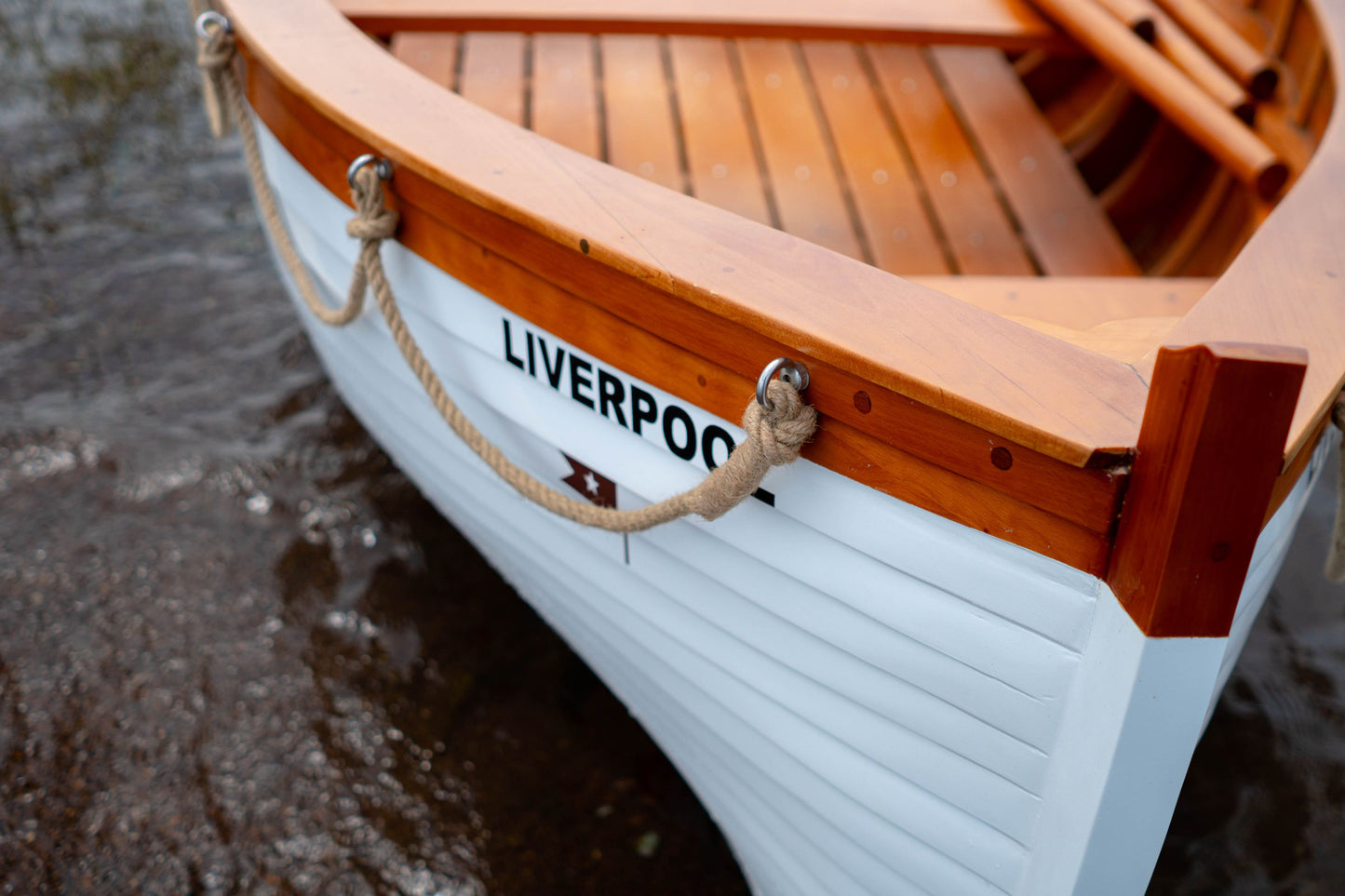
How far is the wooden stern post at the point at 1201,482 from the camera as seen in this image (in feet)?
2.35

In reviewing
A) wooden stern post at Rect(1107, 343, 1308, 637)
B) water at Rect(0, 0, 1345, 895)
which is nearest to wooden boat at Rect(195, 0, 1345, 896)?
wooden stern post at Rect(1107, 343, 1308, 637)

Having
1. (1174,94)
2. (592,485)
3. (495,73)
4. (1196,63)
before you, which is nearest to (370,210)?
(592,485)

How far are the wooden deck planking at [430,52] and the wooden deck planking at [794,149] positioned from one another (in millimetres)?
631

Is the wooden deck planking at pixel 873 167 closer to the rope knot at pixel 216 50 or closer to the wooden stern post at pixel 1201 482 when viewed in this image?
the wooden stern post at pixel 1201 482

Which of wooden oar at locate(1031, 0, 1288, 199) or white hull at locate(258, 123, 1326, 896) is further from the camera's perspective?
wooden oar at locate(1031, 0, 1288, 199)

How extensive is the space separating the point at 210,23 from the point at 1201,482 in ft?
5.76

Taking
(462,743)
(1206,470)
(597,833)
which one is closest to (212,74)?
(462,743)

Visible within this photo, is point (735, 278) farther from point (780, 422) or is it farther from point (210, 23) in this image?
point (210, 23)

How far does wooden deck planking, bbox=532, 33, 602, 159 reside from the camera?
197 cm

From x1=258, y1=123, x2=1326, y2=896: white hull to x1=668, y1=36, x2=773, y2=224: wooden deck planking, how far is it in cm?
67

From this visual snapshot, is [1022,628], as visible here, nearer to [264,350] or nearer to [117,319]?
[264,350]

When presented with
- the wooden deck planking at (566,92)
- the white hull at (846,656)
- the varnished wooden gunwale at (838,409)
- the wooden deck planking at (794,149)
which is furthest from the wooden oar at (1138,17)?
the varnished wooden gunwale at (838,409)

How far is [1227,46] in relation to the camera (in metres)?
1.92

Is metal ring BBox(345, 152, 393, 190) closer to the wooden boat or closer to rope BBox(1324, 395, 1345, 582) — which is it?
the wooden boat
